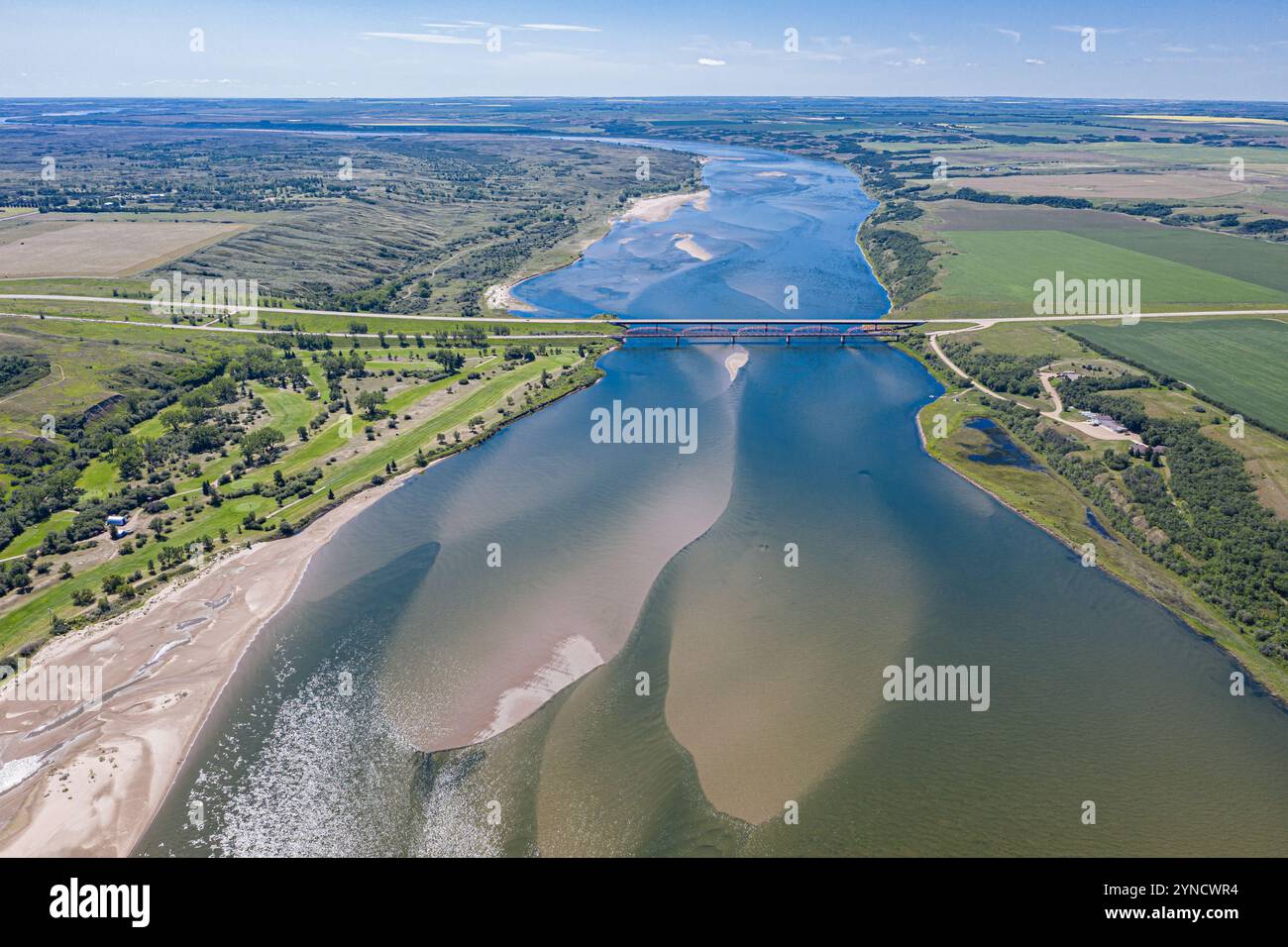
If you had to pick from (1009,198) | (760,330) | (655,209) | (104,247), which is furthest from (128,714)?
(1009,198)

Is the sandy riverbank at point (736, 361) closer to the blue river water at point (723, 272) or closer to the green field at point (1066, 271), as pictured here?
the blue river water at point (723, 272)

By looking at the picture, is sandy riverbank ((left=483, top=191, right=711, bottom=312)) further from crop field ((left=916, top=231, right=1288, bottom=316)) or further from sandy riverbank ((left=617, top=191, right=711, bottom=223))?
crop field ((left=916, top=231, right=1288, bottom=316))

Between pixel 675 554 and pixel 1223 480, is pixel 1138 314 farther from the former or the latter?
pixel 675 554

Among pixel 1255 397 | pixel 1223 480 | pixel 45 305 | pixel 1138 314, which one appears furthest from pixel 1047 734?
pixel 45 305

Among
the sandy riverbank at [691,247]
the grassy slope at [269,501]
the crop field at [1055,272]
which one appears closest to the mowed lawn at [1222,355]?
the crop field at [1055,272]

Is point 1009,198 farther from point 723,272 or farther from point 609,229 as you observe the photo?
point 609,229

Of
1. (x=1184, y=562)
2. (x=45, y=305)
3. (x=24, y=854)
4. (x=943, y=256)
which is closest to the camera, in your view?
(x=24, y=854)

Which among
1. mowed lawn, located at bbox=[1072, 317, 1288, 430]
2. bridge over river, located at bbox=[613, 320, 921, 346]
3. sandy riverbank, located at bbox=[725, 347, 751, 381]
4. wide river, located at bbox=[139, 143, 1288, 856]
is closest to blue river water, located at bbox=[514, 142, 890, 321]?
bridge over river, located at bbox=[613, 320, 921, 346]
